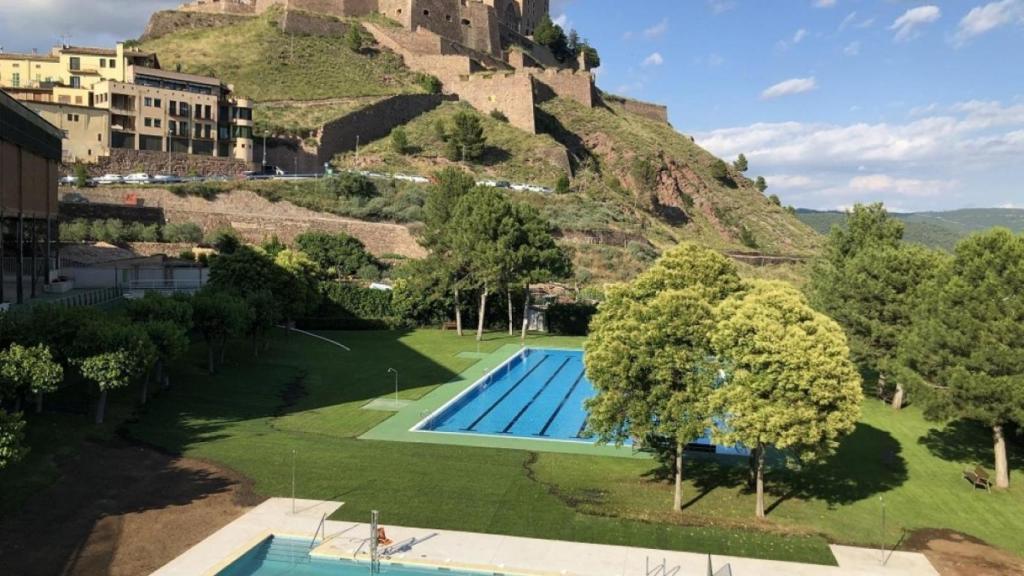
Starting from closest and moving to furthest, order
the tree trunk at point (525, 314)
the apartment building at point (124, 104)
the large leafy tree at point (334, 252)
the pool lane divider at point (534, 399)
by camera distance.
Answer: the pool lane divider at point (534, 399) → the tree trunk at point (525, 314) → the large leafy tree at point (334, 252) → the apartment building at point (124, 104)

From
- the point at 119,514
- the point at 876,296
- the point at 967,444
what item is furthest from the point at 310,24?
the point at 967,444

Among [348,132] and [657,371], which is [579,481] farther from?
[348,132]

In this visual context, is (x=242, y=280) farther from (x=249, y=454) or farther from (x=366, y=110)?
(x=366, y=110)

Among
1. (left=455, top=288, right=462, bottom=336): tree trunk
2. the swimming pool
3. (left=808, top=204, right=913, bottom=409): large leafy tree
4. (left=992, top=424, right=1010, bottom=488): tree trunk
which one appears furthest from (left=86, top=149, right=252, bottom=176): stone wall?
(left=992, top=424, right=1010, bottom=488): tree trunk

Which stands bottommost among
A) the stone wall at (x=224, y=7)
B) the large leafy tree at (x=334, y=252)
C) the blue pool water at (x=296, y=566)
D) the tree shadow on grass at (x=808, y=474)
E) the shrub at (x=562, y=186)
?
the blue pool water at (x=296, y=566)

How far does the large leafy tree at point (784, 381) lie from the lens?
42.2 feet

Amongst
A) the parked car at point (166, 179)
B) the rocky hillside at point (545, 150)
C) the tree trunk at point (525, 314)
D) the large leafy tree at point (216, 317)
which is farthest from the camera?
the rocky hillside at point (545, 150)

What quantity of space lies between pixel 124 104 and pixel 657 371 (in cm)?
4683

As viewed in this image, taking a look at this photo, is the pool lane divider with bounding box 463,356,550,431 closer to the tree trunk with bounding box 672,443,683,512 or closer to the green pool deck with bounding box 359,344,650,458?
the green pool deck with bounding box 359,344,650,458

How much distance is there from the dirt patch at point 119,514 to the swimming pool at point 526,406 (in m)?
6.34

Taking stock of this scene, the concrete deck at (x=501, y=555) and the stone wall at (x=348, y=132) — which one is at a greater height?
the stone wall at (x=348, y=132)

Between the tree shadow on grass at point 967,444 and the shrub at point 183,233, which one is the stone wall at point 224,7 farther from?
the tree shadow on grass at point 967,444

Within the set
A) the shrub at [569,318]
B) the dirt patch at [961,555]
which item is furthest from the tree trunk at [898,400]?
the shrub at [569,318]

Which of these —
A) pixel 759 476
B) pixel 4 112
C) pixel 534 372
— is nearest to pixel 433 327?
pixel 534 372
